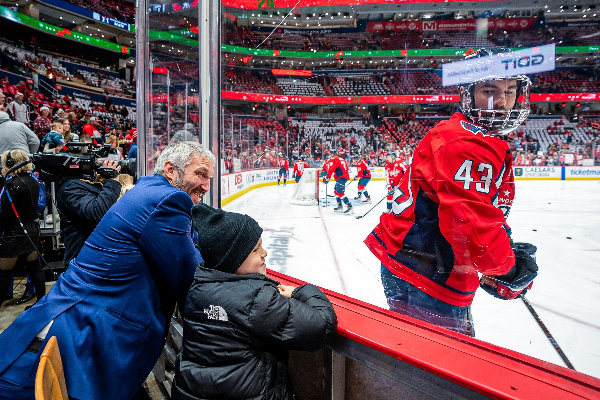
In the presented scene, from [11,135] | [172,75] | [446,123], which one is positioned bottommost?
[446,123]

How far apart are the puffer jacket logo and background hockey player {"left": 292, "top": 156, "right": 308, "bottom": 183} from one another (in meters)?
5.06

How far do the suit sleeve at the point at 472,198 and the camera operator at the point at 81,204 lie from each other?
4.56 ft

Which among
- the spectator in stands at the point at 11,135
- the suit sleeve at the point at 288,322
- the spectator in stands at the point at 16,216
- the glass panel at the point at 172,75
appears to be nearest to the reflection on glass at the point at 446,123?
the glass panel at the point at 172,75

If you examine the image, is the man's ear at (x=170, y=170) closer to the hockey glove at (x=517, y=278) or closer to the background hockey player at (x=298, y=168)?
the hockey glove at (x=517, y=278)

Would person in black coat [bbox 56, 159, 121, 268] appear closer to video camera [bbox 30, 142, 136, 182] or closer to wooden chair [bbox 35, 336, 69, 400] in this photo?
video camera [bbox 30, 142, 136, 182]

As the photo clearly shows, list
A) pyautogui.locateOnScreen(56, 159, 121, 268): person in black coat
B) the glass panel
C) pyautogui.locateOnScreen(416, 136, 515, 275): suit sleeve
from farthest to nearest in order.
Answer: the glass panel
pyautogui.locateOnScreen(56, 159, 121, 268): person in black coat
pyautogui.locateOnScreen(416, 136, 515, 275): suit sleeve

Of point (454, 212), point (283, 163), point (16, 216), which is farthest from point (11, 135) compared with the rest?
point (454, 212)

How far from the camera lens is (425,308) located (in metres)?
1.20

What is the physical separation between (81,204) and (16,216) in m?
1.46

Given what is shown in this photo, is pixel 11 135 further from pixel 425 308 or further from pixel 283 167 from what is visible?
pixel 425 308

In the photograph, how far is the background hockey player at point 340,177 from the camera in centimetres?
618

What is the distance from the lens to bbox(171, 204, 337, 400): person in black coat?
85 centimetres

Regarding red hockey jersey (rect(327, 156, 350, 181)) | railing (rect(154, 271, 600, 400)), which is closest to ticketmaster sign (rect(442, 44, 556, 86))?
railing (rect(154, 271, 600, 400))

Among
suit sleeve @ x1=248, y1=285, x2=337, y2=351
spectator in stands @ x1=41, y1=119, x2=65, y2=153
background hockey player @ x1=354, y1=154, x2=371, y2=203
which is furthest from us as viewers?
background hockey player @ x1=354, y1=154, x2=371, y2=203
